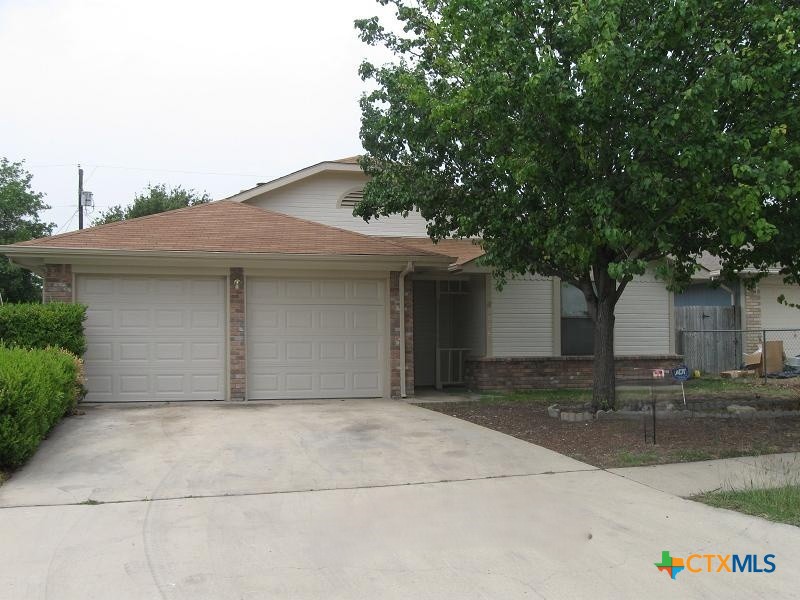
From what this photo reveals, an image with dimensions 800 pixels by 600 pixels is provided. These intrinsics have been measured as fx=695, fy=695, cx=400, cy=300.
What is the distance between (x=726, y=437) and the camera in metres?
9.63

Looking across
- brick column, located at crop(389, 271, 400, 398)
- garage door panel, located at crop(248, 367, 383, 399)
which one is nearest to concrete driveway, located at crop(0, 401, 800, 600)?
garage door panel, located at crop(248, 367, 383, 399)

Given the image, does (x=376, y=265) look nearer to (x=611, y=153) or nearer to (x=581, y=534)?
(x=611, y=153)

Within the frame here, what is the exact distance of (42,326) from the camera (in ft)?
35.1

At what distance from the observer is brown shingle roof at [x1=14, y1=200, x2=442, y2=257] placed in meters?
12.1

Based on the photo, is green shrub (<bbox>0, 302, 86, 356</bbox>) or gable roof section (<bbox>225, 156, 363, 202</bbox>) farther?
gable roof section (<bbox>225, 156, 363, 202</bbox>)

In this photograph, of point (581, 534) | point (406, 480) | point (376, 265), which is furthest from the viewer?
point (376, 265)

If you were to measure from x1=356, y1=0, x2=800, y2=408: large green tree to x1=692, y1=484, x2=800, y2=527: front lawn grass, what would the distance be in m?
2.73

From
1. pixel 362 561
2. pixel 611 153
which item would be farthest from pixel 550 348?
pixel 362 561

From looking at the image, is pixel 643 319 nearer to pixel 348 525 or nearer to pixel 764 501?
pixel 764 501

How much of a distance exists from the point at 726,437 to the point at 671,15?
5621 mm

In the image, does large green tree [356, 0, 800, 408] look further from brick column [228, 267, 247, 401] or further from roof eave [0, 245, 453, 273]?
brick column [228, 267, 247, 401]

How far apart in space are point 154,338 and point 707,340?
46.6ft

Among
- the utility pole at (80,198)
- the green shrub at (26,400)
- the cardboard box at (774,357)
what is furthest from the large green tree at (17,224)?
the cardboard box at (774,357)

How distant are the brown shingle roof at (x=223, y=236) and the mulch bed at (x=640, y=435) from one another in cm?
367
